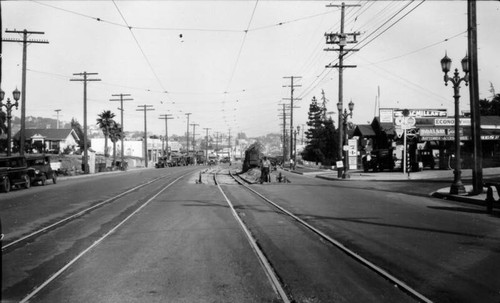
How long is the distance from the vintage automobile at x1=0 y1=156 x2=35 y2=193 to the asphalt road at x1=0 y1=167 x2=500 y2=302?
11295 millimetres

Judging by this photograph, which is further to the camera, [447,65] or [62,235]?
[447,65]

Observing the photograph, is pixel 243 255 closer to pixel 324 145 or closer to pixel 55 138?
pixel 324 145

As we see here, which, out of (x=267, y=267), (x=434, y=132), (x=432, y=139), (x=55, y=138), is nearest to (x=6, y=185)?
(x=267, y=267)

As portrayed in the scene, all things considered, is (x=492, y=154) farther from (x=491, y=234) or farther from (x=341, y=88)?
(x=491, y=234)

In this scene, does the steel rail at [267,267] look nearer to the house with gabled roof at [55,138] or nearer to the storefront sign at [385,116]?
the storefront sign at [385,116]

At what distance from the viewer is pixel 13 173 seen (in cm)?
2627

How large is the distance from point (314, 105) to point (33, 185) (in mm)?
86647

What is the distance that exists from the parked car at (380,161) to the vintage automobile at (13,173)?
28.6 m

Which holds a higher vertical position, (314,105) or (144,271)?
(314,105)

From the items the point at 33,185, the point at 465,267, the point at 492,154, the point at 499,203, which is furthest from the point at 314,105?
the point at 465,267

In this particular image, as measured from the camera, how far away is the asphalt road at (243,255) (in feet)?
19.4

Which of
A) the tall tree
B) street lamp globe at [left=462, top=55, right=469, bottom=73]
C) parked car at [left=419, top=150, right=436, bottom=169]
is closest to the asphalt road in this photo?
street lamp globe at [left=462, top=55, right=469, bottom=73]

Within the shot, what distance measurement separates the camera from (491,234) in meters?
10.1

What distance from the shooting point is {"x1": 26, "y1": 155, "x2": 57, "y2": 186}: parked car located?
100ft
